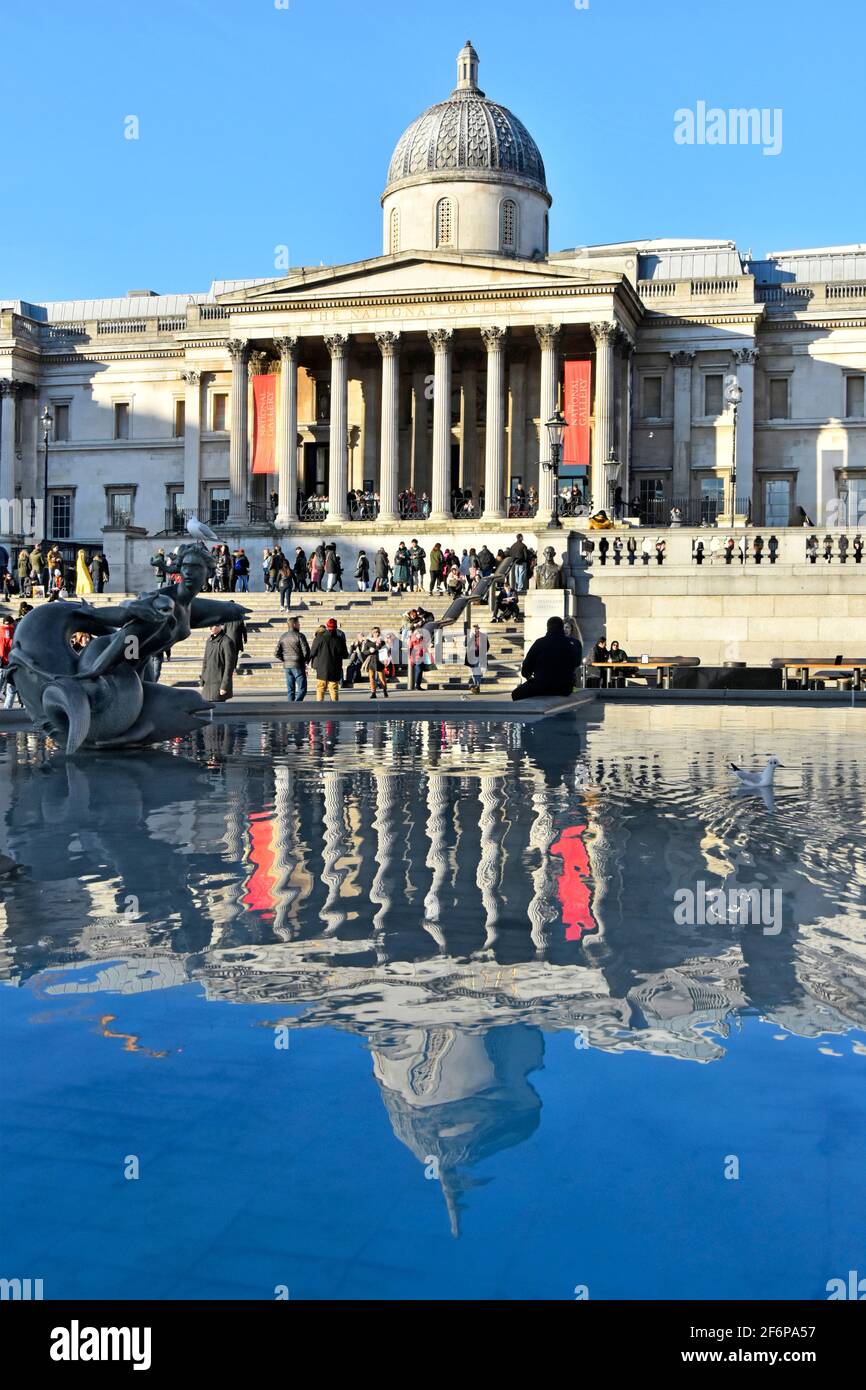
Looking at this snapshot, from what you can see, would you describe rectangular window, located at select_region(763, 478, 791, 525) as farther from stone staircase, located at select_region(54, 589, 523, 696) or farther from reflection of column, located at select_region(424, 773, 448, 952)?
reflection of column, located at select_region(424, 773, 448, 952)

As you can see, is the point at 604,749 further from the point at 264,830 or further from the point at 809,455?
the point at 809,455

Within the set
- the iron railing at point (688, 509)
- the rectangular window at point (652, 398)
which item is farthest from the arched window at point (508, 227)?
the iron railing at point (688, 509)

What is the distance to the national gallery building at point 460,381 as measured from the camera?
2160 inches

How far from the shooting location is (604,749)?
14.7 meters

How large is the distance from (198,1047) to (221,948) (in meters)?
1.30

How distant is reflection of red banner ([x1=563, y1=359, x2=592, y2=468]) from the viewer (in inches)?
2119

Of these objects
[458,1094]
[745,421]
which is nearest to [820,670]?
[458,1094]

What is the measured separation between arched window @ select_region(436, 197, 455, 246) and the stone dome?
1.01m

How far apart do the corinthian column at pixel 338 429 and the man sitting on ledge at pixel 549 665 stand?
36.8 m

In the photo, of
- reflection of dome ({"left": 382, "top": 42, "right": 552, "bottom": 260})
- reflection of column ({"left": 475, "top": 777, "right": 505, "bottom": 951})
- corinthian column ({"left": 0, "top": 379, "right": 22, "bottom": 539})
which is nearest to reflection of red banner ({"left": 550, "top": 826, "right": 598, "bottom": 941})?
reflection of column ({"left": 475, "top": 777, "right": 505, "bottom": 951})

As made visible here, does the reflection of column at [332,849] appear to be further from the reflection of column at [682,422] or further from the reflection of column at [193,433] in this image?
the reflection of column at [193,433]
